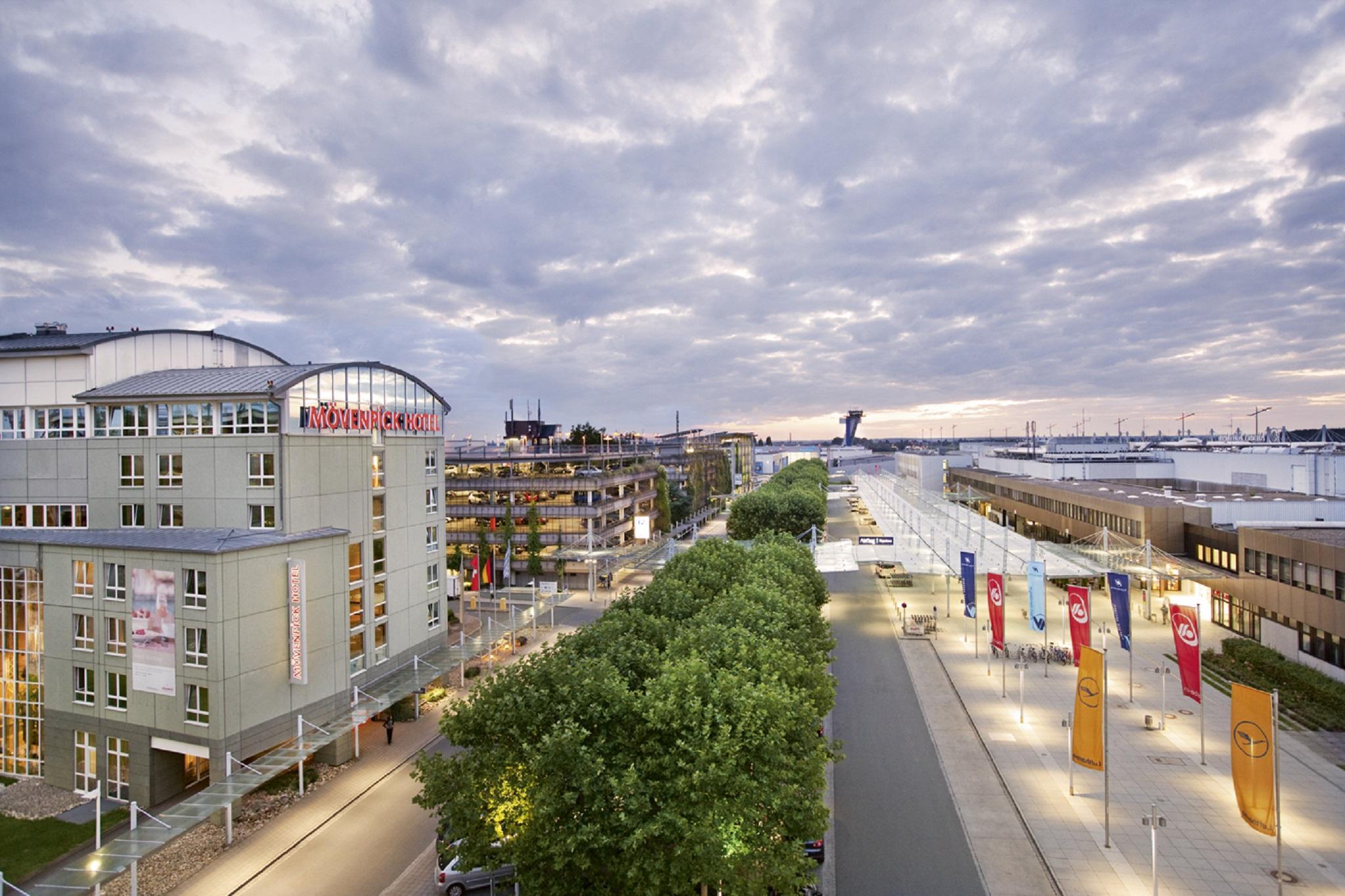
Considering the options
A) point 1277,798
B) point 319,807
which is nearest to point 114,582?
point 319,807

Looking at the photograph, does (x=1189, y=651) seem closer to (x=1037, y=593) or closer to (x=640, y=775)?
(x=1037, y=593)

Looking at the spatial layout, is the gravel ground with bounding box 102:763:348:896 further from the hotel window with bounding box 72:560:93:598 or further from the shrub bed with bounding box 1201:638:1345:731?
the shrub bed with bounding box 1201:638:1345:731

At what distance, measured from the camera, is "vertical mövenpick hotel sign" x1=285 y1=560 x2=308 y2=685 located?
29.8 m

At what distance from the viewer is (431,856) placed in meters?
23.8

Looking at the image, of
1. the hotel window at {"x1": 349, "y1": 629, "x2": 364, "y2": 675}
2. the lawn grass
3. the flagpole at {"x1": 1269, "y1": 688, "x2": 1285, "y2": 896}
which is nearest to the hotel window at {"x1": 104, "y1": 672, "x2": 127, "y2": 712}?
the lawn grass

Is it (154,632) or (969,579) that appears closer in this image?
(154,632)

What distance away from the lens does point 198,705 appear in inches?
1098

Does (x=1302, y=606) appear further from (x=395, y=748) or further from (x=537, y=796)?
(x=395, y=748)

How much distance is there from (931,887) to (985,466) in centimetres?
13988

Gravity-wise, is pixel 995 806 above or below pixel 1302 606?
below

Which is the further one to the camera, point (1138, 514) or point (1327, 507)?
point (1138, 514)

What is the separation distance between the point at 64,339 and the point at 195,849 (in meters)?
27.1

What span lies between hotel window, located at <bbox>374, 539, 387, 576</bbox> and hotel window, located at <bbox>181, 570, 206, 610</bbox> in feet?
30.6

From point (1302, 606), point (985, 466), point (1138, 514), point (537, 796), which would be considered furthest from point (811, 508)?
point (985, 466)
